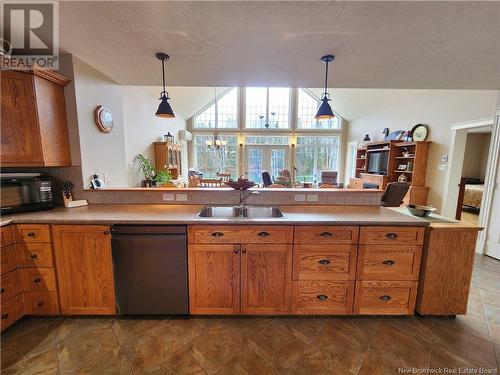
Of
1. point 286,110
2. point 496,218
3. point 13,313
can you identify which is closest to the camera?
point 13,313

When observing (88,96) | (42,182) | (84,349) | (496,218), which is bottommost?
(84,349)

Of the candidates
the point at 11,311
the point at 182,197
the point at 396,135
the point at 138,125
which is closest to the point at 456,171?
the point at 396,135

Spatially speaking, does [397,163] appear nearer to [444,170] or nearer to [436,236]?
[444,170]

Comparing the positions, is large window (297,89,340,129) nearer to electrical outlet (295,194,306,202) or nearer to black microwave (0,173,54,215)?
electrical outlet (295,194,306,202)

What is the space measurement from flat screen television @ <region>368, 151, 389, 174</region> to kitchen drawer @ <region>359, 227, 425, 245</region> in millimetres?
4438

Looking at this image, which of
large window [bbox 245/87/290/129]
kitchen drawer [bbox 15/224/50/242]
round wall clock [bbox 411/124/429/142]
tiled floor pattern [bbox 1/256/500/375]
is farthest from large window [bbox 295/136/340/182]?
kitchen drawer [bbox 15/224/50/242]

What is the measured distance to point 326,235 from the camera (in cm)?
171

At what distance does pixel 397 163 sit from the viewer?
17.6 ft

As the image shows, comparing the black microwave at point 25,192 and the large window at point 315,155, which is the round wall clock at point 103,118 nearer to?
the black microwave at point 25,192

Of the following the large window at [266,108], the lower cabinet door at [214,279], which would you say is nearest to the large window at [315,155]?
the large window at [266,108]

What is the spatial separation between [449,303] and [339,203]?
1183 mm

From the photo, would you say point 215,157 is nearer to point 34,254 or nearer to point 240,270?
point 34,254

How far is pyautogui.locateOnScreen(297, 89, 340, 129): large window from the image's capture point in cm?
846

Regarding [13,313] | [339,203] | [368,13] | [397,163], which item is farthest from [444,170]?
[13,313]
